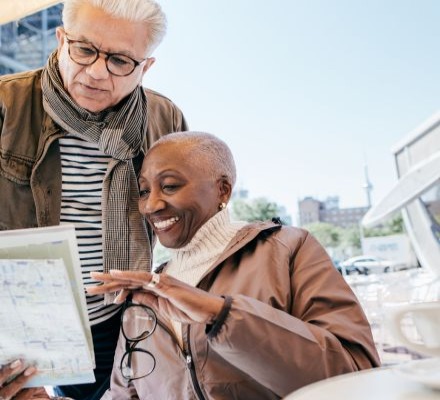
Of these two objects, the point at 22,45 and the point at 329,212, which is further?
the point at 329,212

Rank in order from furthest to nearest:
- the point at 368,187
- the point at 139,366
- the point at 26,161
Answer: the point at 368,187, the point at 26,161, the point at 139,366

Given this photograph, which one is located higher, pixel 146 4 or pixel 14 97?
pixel 146 4

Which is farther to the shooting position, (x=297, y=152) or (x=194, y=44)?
(x=297, y=152)

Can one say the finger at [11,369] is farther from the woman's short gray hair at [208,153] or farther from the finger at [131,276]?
the woman's short gray hair at [208,153]

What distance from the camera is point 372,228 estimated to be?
617 cm

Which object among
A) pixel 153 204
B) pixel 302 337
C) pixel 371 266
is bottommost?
pixel 371 266

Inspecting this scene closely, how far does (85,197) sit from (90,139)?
16 cm

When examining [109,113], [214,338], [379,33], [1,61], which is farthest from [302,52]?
[214,338]

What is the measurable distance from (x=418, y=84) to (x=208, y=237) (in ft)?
19.3

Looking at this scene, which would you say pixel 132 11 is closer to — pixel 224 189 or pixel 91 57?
pixel 91 57

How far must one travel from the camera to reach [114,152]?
1.28m

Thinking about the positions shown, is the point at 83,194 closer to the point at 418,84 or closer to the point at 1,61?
the point at 1,61

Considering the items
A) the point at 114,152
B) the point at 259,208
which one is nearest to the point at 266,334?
the point at 114,152

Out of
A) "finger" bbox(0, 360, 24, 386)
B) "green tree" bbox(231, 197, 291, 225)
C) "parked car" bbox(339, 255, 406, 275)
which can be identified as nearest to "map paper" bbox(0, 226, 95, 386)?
"finger" bbox(0, 360, 24, 386)
